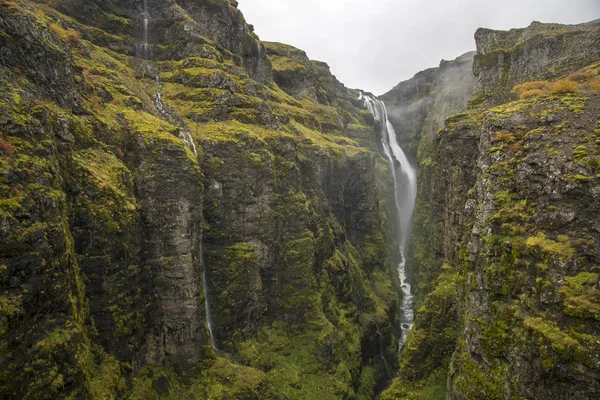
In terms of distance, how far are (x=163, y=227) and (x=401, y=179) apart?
7994cm

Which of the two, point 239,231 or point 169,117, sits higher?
point 169,117

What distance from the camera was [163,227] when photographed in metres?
27.2

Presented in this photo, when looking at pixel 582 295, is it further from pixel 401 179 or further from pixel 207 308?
pixel 401 179

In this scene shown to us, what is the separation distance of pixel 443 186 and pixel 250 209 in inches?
805

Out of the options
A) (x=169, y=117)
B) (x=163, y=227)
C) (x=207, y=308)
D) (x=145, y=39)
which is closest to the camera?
(x=163, y=227)

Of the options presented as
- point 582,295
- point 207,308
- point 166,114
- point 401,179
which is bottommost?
point 207,308

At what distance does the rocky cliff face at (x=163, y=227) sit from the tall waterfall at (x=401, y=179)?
21697 mm

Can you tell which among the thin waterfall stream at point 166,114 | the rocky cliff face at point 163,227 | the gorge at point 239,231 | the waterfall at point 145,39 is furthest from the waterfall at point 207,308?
the waterfall at point 145,39

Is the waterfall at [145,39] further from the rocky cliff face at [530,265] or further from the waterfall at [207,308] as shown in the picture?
the rocky cliff face at [530,265]

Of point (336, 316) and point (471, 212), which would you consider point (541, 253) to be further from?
point (336, 316)

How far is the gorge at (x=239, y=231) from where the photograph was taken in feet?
49.4

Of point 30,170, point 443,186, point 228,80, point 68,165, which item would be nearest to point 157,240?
point 68,165

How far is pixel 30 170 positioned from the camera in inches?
695

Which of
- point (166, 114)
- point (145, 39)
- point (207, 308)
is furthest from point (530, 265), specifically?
point (145, 39)
